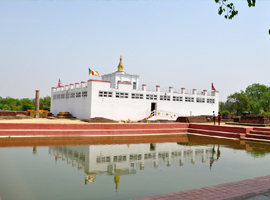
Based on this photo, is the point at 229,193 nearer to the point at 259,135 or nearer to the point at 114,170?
the point at 114,170

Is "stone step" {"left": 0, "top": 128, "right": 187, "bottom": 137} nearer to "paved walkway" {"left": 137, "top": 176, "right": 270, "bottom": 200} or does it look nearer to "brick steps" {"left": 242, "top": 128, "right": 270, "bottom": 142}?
"brick steps" {"left": 242, "top": 128, "right": 270, "bottom": 142}

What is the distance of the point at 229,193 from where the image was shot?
5.10m

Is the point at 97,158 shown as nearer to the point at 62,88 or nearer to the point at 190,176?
the point at 190,176

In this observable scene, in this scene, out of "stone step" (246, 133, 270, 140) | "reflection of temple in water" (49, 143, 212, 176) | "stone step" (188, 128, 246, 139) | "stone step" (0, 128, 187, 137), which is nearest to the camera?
"reflection of temple in water" (49, 143, 212, 176)

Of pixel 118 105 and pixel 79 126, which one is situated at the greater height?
pixel 118 105

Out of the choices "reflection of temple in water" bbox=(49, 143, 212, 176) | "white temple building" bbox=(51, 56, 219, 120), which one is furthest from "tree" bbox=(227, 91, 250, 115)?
"reflection of temple in water" bbox=(49, 143, 212, 176)

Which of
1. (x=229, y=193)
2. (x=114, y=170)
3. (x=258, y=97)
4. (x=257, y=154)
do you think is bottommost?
(x=114, y=170)

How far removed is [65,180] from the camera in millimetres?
7070

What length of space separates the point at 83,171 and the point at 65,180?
3.98 ft

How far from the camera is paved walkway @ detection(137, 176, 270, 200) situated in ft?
16.0

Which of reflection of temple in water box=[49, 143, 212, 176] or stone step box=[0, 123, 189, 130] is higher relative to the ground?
stone step box=[0, 123, 189, 130]

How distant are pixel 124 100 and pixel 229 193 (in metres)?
26.1

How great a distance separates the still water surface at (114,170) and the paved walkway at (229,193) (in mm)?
1160

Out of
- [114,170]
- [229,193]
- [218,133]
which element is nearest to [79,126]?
[114,170]
